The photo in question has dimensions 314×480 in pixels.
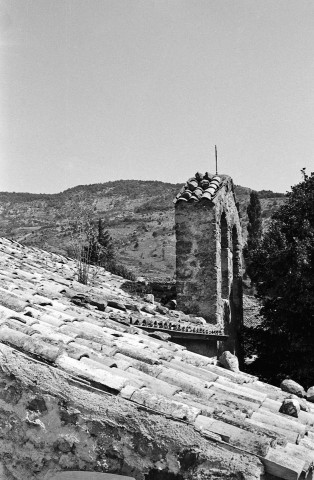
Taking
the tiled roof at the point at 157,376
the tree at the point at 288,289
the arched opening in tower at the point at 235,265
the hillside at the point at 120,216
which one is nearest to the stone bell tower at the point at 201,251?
the arched opening in tower at the point at 235,265

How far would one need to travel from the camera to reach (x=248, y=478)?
8.82 feet

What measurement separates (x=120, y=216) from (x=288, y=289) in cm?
3959

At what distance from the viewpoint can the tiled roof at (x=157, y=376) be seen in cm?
298

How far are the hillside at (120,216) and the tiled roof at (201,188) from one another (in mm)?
15242

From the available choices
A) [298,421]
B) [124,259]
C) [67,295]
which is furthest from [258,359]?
[124,259]

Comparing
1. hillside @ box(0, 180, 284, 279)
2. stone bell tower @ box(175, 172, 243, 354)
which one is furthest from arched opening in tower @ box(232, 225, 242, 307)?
hillside @ box(0, 180, 284, 279)

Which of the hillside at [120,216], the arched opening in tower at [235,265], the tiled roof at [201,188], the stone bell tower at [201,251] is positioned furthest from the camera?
the hillside at [120,216]

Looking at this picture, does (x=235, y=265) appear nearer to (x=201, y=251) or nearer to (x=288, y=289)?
(x=288, y=289)

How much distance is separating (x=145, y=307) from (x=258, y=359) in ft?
Answer: 16.1

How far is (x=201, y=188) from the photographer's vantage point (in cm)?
977

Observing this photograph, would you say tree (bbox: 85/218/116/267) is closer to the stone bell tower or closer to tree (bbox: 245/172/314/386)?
the stone bell tower

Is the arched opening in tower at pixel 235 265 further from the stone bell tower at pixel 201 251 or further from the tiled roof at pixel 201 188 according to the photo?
the tiled roof at pixel 201 188

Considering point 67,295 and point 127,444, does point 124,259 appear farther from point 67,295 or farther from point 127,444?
point 127,444

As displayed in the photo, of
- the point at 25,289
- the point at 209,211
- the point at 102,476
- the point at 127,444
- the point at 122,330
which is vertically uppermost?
the point at 209,211
